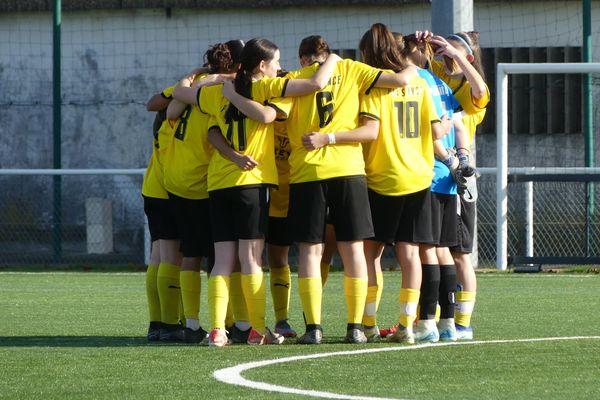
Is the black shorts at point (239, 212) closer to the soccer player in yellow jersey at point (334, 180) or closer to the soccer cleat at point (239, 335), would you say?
the soccer player in yellow jersey at point (334, 180)

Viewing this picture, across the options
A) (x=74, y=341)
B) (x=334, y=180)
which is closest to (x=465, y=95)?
(x=334, y=180)

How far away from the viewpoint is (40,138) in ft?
62.2

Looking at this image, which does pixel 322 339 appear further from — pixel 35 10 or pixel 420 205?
pixel 35 10

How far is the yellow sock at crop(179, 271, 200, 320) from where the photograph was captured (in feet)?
27.0

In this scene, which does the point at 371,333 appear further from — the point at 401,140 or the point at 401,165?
the point at 401,140

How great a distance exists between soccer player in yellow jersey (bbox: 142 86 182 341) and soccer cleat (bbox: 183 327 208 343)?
0.15 m

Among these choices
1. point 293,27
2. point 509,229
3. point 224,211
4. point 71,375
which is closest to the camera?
point 71,375

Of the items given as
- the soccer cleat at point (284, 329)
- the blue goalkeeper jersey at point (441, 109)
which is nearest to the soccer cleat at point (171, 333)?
the soccer cleat at point (284, 329)

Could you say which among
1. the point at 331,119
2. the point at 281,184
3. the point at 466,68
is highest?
the point at 466,68

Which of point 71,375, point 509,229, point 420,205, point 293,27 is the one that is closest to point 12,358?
point 71,375

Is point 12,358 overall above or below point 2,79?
below

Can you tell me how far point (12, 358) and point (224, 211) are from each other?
151cm

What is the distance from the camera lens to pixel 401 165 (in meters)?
7.93

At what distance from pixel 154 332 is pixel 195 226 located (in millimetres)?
724
